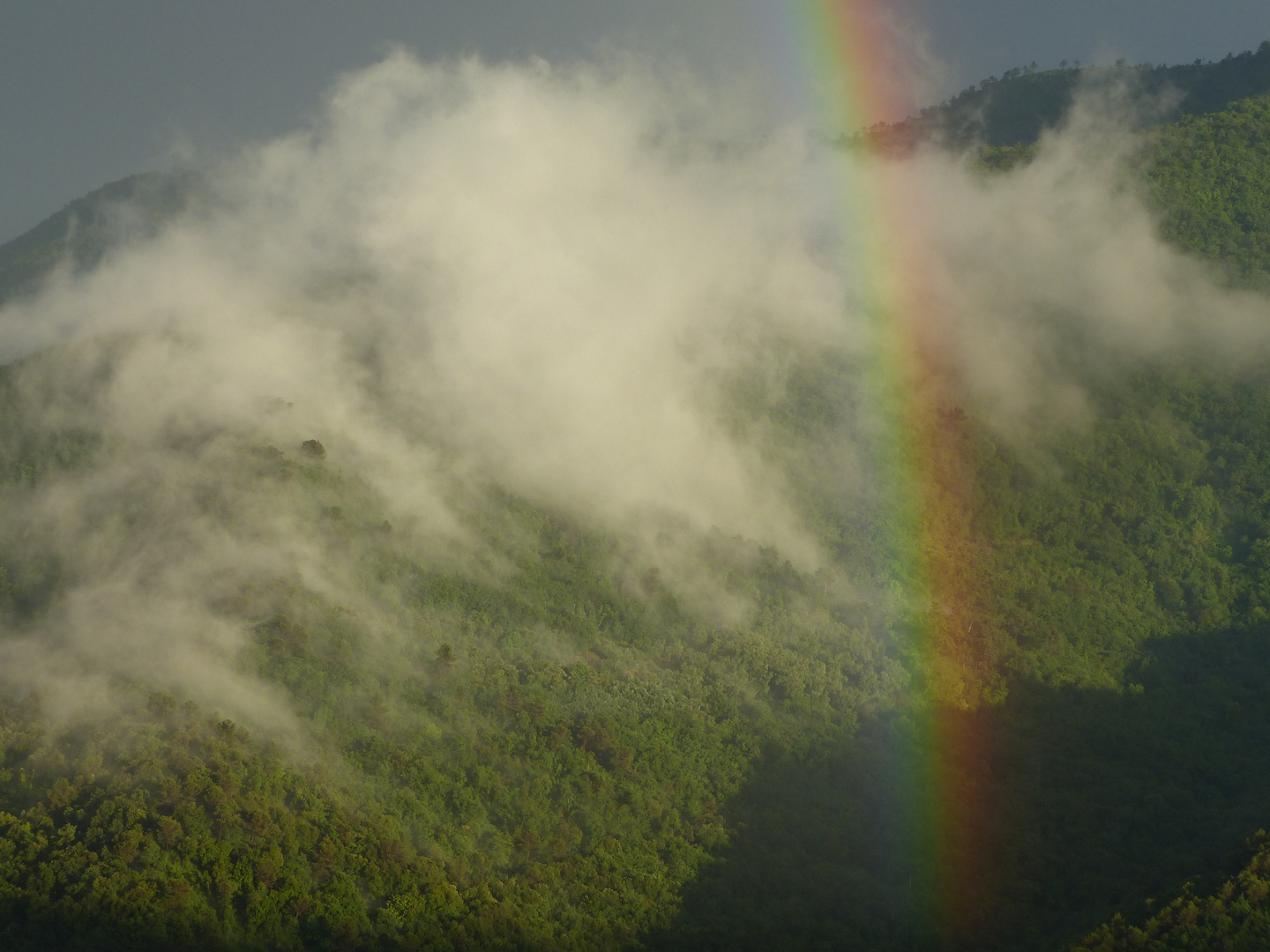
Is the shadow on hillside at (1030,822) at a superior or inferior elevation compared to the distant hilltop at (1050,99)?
inferior

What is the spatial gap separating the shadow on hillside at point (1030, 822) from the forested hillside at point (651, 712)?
0.68 ft

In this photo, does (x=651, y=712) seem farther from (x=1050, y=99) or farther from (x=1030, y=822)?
(x=1050, y=99)

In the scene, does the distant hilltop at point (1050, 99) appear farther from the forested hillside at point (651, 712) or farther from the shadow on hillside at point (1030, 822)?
the shadow on hillside at point (1030, 822)

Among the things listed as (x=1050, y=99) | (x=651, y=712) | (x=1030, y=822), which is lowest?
(x=1030, y=822)

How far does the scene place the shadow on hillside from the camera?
55969mm

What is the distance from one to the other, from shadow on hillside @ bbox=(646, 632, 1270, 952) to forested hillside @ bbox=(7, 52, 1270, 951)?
21 cm

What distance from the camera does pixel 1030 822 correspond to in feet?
210

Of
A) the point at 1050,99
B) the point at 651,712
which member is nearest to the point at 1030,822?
the point at 651,712

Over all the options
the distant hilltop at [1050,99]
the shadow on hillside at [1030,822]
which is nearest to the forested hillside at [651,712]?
the shadow on hillside at [1030,822]

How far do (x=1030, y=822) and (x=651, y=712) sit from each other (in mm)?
20556

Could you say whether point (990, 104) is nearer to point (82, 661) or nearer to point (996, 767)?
point (996, 767)

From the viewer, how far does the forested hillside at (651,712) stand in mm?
51031

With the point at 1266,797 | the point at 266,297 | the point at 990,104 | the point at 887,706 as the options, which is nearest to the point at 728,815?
the point at 887,706

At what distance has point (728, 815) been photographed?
63625 mm
